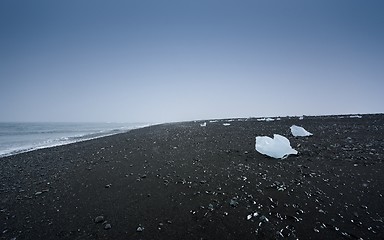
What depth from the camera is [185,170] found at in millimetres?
8367

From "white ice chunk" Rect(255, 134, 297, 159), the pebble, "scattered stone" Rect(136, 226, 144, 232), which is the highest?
"white ice chunk" Rect(255, 134, 297, 159)

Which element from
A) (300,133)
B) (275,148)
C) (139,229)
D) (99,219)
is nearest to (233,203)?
(139,229)

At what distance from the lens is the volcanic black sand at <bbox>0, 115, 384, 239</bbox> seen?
4.41 metres

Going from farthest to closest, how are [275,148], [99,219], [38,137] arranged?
[38,137]
[275,148]
[99,219]

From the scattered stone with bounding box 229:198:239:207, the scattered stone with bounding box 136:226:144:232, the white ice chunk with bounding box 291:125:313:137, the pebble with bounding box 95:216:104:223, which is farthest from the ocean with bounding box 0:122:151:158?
the white ice chunk with bounding box 291:125:313:137

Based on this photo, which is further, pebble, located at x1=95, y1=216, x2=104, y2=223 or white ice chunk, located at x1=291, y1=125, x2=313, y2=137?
white ice chunk, located at x1=291, y1=125, x2=313, y2=137

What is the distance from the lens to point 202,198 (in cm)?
581

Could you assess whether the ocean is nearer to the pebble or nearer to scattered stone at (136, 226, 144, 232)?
the pebble

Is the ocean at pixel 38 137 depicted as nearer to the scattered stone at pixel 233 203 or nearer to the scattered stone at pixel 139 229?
the scattered stone at pixel 139 229

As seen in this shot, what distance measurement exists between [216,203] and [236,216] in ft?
2.52

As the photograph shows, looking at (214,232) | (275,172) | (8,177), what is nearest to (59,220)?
(214,232)

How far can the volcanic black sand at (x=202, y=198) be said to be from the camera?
4.41 metres

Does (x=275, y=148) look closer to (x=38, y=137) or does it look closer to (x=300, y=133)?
(x=300, y=133)

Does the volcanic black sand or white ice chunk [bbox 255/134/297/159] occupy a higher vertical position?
white ice chunk [bbox 255/134/297/159]
